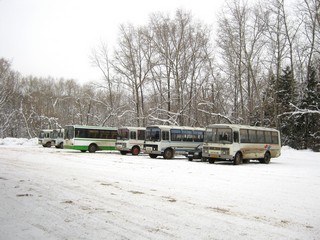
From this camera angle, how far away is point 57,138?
4234cm

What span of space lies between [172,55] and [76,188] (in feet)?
111

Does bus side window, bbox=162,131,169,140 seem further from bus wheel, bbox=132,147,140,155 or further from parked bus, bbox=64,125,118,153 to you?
parked bus, bbox=64,125,118,153

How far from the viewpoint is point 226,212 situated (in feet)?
24.8

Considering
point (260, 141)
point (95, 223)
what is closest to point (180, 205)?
point (95, 223)

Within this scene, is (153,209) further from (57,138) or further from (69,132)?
(57,138)

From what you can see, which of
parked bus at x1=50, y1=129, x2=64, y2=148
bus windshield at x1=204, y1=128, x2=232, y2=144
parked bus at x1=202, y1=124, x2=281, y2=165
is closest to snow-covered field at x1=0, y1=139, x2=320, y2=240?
parked bus at x1=202, y1=124, x2=281, y2=165

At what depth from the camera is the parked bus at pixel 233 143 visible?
21.7m

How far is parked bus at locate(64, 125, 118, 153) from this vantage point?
3111 cm

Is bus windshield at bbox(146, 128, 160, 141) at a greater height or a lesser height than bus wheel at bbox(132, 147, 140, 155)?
greater

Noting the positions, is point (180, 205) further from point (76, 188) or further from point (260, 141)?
point (260, 141)

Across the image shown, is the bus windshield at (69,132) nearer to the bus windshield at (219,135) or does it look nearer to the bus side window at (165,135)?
the bus side window at (165,135)

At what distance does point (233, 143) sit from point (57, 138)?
27384mm

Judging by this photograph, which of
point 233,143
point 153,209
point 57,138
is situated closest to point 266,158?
point 233,143

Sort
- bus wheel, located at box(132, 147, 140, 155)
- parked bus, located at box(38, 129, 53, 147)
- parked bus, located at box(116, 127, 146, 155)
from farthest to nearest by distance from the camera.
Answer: parked bus, located at box(38, 129, 53, 147), bus wheel, located at box(132, 147, 140, 155), parked bus, located at box(116, 127, 146, 155)
